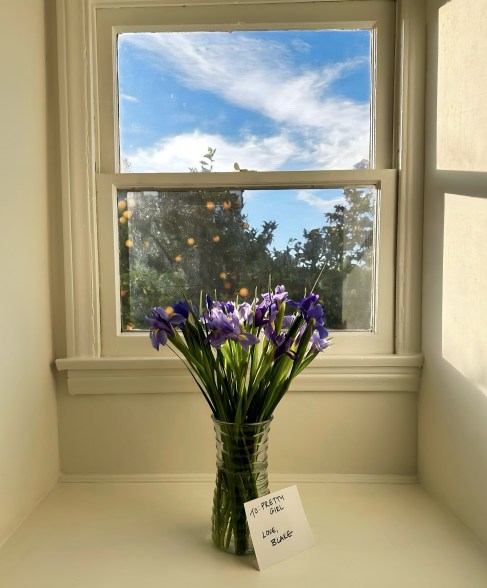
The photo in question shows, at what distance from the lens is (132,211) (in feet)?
4.21

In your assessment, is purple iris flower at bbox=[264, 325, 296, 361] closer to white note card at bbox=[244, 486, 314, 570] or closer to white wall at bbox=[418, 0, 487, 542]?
white note card at bbox=[244, 486, 314, 570]

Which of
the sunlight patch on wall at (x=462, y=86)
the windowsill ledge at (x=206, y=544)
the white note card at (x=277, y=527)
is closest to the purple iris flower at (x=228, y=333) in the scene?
the white note card at (x=277, y=527)

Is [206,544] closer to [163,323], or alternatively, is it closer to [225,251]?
[163,323]

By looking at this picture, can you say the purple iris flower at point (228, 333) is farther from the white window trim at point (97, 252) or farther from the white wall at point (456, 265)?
the white wall at point (456, 265)

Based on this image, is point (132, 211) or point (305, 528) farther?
point (132, 211)

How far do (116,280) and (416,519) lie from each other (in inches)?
35.3

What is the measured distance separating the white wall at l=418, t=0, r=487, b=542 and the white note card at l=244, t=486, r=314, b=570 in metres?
0.36

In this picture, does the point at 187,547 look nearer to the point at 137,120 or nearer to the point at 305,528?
the point at 305,528

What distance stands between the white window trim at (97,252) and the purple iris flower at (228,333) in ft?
1.16

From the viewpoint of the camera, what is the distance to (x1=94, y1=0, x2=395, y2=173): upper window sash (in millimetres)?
1219

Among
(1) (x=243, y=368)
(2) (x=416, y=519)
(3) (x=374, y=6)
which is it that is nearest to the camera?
(1) (x=243, y=368)

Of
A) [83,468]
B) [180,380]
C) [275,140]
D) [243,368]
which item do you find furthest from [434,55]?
[83,468]

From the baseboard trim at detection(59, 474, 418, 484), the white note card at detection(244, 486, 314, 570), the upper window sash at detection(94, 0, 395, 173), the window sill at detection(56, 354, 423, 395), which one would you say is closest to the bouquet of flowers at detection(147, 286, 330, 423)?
the white note card at detection(244, 486, 314, 570)

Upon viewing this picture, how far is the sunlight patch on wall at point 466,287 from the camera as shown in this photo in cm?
96
